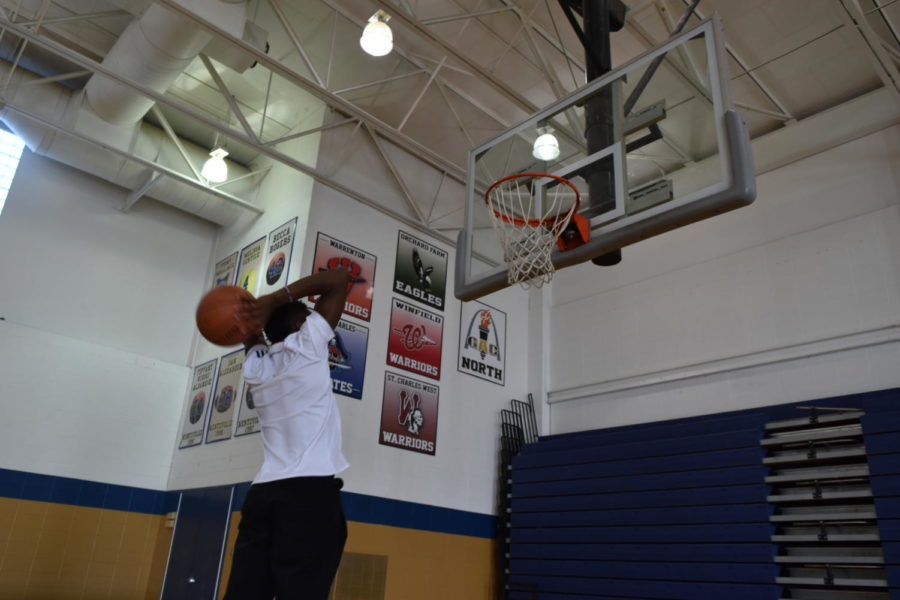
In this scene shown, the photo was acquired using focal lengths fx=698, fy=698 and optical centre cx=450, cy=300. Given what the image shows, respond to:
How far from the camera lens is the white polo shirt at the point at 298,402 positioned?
2234 mm

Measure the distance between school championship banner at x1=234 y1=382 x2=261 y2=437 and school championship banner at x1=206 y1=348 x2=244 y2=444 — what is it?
164 mm

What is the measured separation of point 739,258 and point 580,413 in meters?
2.56

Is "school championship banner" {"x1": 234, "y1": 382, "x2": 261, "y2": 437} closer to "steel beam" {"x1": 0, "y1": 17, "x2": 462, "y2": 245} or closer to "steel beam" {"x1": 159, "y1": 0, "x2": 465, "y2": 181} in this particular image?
"steel beam" {"x1": 0, "y1": 17, "x2": 462, "y2": 245}

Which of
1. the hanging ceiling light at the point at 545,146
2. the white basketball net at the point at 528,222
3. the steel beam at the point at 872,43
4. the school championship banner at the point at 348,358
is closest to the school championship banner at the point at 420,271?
the school championship banner at the point at 348,358

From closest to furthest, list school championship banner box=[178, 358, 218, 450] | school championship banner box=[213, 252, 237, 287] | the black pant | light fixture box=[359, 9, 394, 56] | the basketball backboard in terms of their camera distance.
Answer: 1. the black pant
2. the basketball backboard
3. light fixture box=[359, 9, 394, 56]
4. school championship banner box=[178, 358, 218, 450]
5. school championship banner box=[213, 252, 237, 287]

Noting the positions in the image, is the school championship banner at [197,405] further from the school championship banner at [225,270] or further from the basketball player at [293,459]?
the basketball player at [293,459]

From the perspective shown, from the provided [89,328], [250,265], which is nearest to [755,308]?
[250,265]

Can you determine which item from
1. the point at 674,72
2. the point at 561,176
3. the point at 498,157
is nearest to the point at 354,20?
the point at 498,157

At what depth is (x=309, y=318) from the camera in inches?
93.4

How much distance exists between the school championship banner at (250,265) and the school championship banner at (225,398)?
803mm

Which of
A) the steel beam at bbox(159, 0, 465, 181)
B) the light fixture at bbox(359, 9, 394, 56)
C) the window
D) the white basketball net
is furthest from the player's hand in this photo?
the window

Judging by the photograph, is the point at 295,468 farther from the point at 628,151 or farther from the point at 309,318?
the point at 628,151

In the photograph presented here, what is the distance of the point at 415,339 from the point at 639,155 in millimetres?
3707

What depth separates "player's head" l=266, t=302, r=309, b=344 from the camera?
251cm
